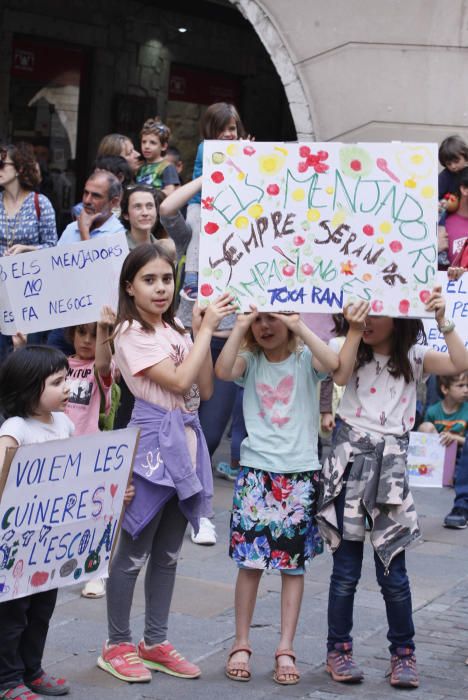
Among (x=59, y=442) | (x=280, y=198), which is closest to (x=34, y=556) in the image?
(x=59, y=442)

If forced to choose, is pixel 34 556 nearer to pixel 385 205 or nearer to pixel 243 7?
pixel 385 205

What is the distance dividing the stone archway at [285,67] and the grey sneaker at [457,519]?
3.78 m

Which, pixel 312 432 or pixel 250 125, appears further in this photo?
pixel 250 125

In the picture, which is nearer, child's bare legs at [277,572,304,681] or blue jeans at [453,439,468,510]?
child's bare legs at [277,572,304,681]

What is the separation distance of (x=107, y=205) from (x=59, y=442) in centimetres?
304

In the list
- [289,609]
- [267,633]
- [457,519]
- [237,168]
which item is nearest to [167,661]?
[289,609]

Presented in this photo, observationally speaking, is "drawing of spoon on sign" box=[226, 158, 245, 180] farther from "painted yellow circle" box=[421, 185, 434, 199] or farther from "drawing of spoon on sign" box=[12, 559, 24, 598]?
"drawing of spoon on sign" box=[12, 559, 24, 598]

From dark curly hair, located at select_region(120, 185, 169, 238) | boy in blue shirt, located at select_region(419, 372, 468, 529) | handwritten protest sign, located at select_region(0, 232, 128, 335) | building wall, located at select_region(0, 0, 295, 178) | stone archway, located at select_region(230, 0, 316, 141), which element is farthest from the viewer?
building wall, located at select_region(0, 0, 295, 178)

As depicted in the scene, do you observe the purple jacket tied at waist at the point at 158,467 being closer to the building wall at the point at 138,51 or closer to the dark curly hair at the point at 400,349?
the dark curly hair at the point at 400,349

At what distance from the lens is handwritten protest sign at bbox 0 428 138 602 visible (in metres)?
4.18

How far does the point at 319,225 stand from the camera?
482cm

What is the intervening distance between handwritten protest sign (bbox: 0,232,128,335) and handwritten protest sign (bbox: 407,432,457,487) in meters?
2.92

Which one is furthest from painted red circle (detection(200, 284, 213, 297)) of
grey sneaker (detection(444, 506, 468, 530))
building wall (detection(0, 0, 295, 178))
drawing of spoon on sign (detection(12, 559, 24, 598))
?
building wall (detection(0, 0, 295, 178))

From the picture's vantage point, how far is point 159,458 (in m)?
4.81
